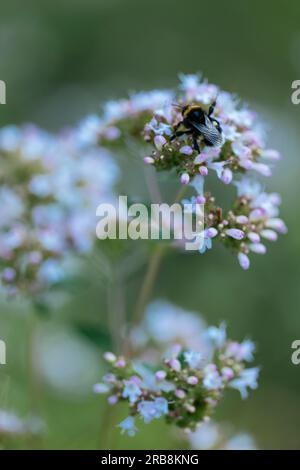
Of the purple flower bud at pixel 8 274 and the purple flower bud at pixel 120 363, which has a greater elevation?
the purple flower bud at pixel 8 274

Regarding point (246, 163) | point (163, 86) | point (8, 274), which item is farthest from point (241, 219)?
point (163, 86)

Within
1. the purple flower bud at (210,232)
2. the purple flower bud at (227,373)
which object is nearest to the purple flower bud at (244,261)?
the purple flower bud at (210,232)

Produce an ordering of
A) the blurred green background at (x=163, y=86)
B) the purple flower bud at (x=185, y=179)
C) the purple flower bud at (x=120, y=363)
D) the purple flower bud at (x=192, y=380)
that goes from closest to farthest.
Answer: the purple flower bud at (x=185, y=179) < the purple flower bud at (x=192, y=380) < the purple flower bud at (x=120, y=363) < the blurred green background at (x=163, y=86)

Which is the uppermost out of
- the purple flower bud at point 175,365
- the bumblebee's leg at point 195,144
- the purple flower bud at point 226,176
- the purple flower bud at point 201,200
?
the bumblebee's leg at point 195,144

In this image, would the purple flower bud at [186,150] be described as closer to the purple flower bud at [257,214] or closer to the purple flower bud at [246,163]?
the purple flower bud at [246,163]

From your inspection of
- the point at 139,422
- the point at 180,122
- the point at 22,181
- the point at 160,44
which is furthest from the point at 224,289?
the point at 160,44

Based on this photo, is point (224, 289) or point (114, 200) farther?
point (224, 289)

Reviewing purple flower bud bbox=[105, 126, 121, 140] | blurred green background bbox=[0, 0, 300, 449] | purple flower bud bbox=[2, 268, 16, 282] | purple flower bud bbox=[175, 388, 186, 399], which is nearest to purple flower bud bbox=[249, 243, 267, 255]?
purple flower bud bbox=[175, 388, 186, 399]

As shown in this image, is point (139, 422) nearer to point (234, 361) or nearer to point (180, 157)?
point (234, 361)

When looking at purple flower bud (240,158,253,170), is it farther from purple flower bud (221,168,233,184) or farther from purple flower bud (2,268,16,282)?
purple flower bud (2,268,16,282)
